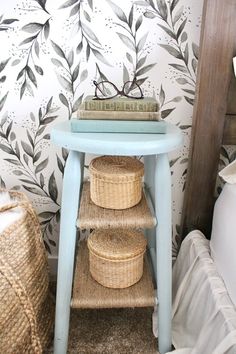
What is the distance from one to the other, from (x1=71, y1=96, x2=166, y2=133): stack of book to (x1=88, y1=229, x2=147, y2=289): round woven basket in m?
0.34

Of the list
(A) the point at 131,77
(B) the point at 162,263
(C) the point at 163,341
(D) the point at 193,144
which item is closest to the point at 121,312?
(C) the point at 163,341

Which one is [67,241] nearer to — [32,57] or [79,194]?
[79,194]

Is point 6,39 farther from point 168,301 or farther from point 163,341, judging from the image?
point 163,341

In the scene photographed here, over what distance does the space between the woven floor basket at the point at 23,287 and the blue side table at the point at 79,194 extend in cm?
7

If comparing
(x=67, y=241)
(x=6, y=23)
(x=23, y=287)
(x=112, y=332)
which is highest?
(x=6, y=23)

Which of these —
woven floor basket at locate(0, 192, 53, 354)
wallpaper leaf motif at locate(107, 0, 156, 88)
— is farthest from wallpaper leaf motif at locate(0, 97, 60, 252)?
wallpaper leaf motif at locate(107, 0, 156, 88)

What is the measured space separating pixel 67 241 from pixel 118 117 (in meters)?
0.34

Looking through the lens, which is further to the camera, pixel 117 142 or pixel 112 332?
pixel 112 332

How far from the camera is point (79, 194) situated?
0.85 m

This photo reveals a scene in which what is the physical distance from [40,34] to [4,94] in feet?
0.72

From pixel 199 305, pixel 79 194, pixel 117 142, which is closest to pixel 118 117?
pixel 117 142

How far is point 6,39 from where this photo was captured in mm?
1000

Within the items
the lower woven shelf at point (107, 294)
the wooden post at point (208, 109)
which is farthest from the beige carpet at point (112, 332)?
the wooden post at point (208, 109)

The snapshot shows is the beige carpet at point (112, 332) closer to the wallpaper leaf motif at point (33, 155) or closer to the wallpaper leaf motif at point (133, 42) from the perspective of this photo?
the wallpaper leaf motif at point (33, 155)
